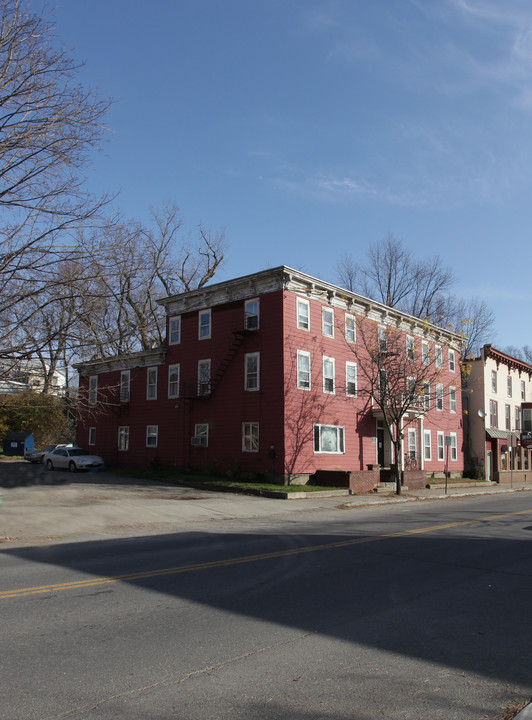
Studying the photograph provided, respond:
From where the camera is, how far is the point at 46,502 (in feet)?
64.0

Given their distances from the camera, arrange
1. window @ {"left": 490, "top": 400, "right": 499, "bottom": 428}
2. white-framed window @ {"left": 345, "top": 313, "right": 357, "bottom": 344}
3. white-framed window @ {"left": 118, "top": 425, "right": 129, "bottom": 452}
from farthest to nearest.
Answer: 1. window @ {"left": 490, "top": 400, "right": 499, "bottom": 428}
2. white-framed window @ {"left": 118, "top": 425, "right": 129, "bottom": 452}
3. white-framed window @ {"left": 345, "top": 313, "right": 357, "bottom": 344}

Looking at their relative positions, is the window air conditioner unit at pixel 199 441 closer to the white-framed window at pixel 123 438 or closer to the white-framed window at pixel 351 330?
the white-framed window at pixel 123 438

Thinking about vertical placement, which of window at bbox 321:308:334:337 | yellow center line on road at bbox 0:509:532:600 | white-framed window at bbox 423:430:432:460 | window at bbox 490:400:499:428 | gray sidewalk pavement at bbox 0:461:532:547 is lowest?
gray sidewalk pavement at bbox 0:461:532:547

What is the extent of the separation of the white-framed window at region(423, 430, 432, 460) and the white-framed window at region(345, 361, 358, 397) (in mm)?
8403

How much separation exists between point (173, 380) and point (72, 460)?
7.73 m

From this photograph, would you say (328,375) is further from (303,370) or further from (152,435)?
(152,435)

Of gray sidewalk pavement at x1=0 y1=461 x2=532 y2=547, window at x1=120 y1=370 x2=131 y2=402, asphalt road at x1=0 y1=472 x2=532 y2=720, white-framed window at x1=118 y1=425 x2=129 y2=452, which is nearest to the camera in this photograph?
asphalt road at x1=0 y1=472 x2=532 y2=720

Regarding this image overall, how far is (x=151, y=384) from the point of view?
35594mm

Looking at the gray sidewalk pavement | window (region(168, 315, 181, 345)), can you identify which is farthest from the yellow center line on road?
window (region(168, 315, 181, 345))

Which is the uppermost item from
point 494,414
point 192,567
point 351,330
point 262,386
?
point 351,330

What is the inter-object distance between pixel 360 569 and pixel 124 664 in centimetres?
499

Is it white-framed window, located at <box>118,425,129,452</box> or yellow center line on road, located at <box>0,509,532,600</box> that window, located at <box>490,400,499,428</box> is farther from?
yellow center line on road, located at <box>0,509,532,600</box>

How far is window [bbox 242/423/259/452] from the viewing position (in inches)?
1134

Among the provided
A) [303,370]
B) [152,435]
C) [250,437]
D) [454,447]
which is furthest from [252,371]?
[454,447]
